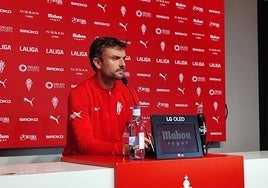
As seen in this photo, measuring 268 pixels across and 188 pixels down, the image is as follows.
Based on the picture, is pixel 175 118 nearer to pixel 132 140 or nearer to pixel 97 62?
pixel 132 140

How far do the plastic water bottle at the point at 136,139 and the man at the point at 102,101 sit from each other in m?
0.39

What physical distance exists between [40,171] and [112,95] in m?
0.93

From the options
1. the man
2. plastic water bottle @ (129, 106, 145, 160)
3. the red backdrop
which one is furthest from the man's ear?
the red backdrop

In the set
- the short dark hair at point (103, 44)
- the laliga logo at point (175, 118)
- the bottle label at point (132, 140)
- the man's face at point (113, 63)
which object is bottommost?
the bottle label at point (132, 140)

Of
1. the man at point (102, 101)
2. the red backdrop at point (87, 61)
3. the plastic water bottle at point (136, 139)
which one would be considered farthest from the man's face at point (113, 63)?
the red backdrop at point (87, 61)

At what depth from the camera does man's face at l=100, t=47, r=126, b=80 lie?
2.26m

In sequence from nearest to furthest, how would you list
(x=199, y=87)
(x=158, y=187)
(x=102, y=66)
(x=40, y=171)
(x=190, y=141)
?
(x=40, y=171)
(x=158, y=187)
(x=190, y=141)
(x=102, y=66)
(x=199, y=87)

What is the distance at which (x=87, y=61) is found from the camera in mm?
3365

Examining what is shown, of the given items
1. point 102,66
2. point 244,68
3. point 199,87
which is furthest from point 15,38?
point 244,68

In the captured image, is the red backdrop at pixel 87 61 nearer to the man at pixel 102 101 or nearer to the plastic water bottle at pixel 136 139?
the man at pixel 102 101

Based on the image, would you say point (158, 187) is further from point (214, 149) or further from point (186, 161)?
point (214, 149)

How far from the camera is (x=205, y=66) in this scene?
158 inches

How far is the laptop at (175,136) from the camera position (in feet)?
5.44

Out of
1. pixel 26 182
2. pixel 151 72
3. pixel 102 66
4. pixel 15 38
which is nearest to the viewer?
pixel 26 182
